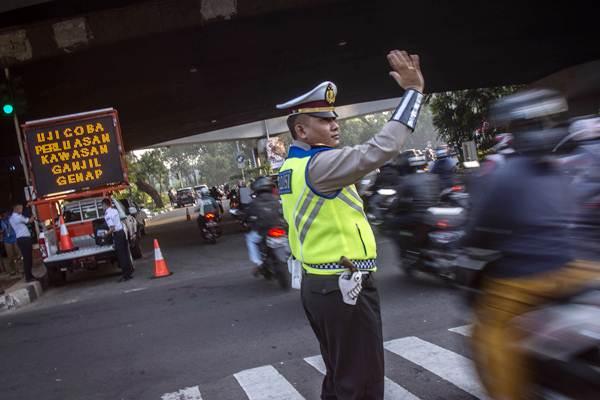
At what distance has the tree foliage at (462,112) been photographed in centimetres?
2722

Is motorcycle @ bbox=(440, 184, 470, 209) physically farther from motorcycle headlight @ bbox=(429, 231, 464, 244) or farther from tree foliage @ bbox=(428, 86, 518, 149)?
tree foliage @ bbox=(428, 86, 518, 149)

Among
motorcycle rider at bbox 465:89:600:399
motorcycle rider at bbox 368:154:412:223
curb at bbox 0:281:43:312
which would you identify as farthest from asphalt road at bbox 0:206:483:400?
motorcycle rider at bbox 465:89:600:399

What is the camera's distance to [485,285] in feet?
9.71

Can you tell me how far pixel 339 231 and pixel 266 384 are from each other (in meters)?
2.52

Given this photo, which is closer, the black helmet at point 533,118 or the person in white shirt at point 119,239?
the black helmet at point 533,118

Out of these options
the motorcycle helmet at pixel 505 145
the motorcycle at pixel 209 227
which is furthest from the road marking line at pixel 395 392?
the motorcycle at pixel 209 227

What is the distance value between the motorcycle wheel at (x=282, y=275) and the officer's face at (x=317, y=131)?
559cm

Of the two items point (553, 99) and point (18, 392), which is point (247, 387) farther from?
point (553, 99)

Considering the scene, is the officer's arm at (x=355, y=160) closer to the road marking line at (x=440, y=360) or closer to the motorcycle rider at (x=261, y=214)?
the road marking line at (x=440, y=360)

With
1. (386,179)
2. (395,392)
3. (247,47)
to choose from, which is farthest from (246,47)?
(395,392)

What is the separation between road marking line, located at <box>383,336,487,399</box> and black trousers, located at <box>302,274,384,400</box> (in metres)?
1.52

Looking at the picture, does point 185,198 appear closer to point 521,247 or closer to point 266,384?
point 266,384

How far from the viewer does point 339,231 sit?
2695mm

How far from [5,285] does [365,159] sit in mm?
12952
